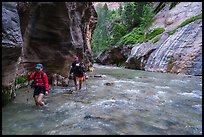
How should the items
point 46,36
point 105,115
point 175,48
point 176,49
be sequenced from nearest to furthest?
point 105,115, point 46,36, point 176,49, point 175,48

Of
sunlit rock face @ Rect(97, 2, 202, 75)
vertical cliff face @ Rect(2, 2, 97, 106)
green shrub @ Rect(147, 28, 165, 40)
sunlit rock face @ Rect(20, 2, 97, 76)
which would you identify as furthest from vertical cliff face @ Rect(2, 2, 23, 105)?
green shrub @ Rect(147, 28, 165, 40)

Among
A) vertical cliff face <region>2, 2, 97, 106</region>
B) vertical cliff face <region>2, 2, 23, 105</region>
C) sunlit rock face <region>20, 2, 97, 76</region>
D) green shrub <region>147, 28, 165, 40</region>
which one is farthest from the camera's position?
green shrub <region>147, 28, 165, 40</region>

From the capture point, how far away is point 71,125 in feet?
23.5

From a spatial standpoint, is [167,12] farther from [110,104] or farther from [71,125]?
[71,125]

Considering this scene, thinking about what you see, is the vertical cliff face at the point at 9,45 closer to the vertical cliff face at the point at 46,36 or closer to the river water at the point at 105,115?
the river water at the point at 105,115

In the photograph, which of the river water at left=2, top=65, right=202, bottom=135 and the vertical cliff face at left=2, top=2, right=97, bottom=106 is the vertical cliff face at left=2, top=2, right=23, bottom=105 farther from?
the vertical cliff face at left=2, top=2, right=97, bottom=106

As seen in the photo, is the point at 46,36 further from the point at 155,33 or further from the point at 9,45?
the point at 155,33

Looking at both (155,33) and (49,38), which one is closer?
(49,38)

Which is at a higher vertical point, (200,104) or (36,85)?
(36,85)

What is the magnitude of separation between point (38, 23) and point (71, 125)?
34.2 ft

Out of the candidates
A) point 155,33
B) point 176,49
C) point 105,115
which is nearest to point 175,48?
point 176,49

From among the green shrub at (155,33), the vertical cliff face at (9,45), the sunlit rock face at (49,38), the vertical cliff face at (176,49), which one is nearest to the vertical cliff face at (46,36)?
the sunlit rock face at (49,38)

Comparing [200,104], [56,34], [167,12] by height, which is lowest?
[200,104]

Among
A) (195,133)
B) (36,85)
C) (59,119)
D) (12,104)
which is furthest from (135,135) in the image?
(12,104)
